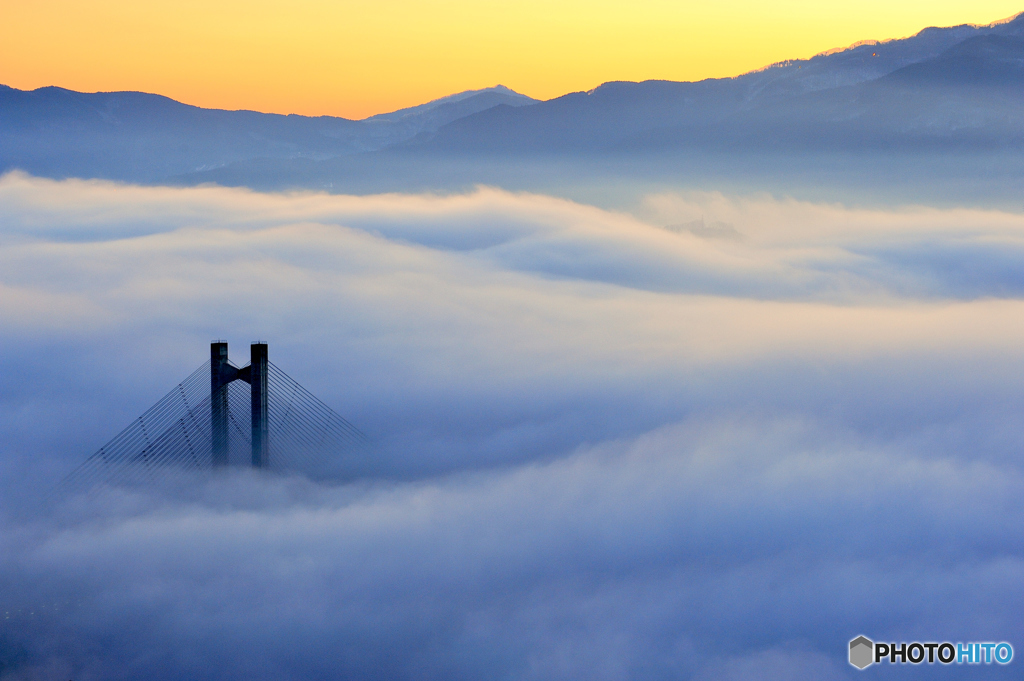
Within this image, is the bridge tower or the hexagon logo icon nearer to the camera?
the hexagon logo icon

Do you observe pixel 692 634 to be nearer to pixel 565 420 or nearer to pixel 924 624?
pixel 924 624

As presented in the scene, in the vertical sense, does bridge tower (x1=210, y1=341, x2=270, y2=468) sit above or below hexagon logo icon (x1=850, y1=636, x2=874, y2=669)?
above

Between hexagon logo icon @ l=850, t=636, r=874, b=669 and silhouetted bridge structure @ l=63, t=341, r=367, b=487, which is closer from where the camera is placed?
hexagon logo icon @ l=850, t=636, r=874, b=669

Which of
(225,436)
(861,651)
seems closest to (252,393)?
(225,436)

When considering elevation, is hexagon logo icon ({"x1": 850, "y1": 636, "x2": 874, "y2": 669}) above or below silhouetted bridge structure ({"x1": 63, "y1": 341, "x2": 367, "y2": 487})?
below

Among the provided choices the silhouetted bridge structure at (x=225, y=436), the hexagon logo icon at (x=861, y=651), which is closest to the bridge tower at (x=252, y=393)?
the silhouetted bridge structure at (x=225, y=436)

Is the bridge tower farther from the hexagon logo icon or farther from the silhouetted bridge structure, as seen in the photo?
the hexagon logo icon

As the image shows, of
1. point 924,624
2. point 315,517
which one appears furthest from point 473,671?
point 924,624

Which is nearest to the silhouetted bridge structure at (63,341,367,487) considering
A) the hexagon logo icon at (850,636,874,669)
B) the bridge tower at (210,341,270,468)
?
the bridge tower at (210,341,270,468)
